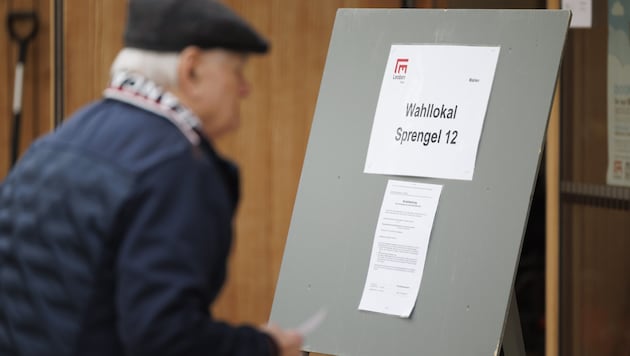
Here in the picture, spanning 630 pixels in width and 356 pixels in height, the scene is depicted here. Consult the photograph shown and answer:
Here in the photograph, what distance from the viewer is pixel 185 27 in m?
1.63

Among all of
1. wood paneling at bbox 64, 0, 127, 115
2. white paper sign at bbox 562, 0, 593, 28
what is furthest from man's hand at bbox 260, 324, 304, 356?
wood paneling at bbox 64, 0, 127, 115

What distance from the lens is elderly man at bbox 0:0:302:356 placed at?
1511 millimetres

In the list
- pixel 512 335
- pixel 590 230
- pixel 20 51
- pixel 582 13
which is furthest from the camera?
pixel 20 51

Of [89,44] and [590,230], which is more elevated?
[89,44]

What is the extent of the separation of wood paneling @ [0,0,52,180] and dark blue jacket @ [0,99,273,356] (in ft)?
11.0

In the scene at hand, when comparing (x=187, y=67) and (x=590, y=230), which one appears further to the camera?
(x=590, y=230)

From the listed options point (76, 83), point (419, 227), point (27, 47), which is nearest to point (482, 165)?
point (419, 227)

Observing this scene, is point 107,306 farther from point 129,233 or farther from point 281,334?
point 281,334

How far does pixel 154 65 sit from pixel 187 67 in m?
0.05

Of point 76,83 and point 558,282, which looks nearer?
point 558,282

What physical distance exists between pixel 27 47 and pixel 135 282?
3.70 m

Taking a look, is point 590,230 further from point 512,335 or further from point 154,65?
point 154,65

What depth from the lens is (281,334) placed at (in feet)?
5.61

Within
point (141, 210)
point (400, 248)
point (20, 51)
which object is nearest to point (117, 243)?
point (141, 210)
